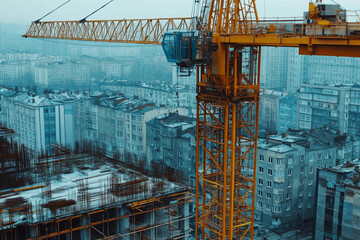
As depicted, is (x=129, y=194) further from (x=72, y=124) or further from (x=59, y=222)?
(x=72, y=124)

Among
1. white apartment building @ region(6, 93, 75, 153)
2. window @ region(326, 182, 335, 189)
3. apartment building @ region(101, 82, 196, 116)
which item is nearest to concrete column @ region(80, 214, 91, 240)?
window @ region(326, 182, 335, 189)

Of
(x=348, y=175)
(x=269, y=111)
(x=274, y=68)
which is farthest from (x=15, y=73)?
(x=348, y=175)

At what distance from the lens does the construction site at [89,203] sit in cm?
1006

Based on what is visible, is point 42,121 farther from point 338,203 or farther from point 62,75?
point 62,75

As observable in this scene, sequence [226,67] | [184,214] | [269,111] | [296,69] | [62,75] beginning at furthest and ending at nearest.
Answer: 1. [62,75]
2. [296,69]
3. [269,111]
4. [184,214]
5. [226,67]

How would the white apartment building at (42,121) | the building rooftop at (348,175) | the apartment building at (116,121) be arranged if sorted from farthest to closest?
1. the white apartment building at (42,121)
2. the apartment building at (116,121)
3. the building rooftop at (348,175)

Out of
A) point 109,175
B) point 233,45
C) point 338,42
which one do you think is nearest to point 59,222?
point 109,175

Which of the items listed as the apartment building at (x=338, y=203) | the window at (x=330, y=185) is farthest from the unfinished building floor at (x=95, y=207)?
the window at (x=330, y=185)

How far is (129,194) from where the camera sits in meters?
11.3

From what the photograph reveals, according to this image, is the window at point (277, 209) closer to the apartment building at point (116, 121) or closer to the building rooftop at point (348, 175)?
the building rooftop at point (348, 175)

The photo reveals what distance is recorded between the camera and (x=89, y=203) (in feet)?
34.9

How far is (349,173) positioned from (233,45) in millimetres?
8721

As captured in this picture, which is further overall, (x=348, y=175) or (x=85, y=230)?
(x=348, y=175)

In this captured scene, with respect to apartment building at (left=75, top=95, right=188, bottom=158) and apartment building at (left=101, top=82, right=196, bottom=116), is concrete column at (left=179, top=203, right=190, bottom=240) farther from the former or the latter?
apartment building at (left=101, top=82, right=196, bottom=116)
